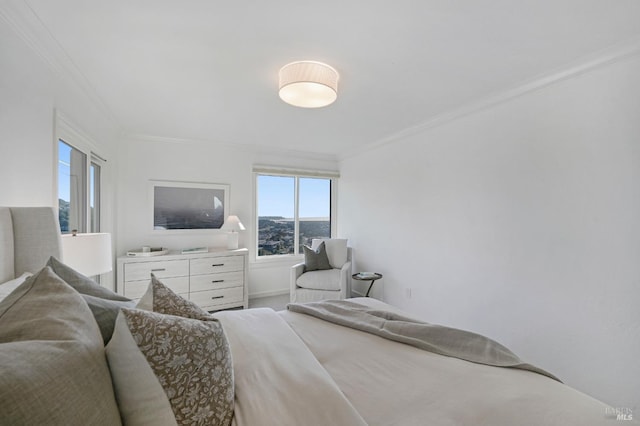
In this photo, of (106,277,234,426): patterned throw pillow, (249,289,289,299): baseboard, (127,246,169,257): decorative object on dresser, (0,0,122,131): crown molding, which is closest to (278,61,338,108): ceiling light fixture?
(0,0,122,131): crown molding

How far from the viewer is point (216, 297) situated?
3717mm

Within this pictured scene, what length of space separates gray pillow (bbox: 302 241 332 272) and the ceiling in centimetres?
209

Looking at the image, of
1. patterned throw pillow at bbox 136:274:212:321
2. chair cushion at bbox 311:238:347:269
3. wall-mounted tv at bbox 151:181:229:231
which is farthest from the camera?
chair cushion at bbox 311:238:347:269

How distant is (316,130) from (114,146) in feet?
8.30

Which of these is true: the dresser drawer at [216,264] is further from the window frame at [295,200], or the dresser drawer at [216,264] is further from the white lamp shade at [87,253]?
the white lamp shade at [87,253]

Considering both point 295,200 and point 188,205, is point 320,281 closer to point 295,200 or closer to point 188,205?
point 295,200

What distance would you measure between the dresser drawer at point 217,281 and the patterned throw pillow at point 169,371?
9.97 ft

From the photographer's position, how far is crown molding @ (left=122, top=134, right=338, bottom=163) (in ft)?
12.3

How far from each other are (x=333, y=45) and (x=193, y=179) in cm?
303

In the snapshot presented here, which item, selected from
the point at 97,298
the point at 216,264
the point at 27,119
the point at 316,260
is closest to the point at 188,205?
the point at 216,264

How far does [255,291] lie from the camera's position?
4391 mm

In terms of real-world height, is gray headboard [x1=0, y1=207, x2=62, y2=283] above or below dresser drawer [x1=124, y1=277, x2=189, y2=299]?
above

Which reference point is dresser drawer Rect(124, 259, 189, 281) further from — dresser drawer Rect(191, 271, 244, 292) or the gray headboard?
the gray headboard

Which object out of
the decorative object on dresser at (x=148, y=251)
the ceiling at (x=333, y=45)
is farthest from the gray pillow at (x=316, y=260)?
the ceiling at (x=333, y=45)
